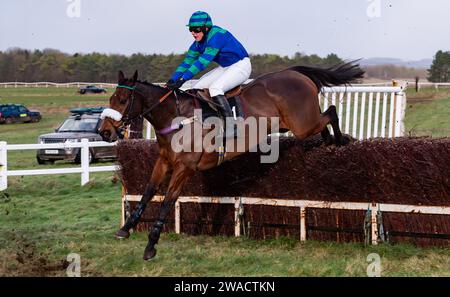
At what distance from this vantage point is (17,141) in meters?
31.4

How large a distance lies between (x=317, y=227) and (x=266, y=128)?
1.37 metres

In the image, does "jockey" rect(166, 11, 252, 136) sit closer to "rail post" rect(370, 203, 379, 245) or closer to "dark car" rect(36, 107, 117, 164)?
"rail post" rect(370, 203, 379, 245)

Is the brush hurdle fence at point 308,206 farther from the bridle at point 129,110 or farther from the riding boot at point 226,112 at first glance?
the bridle at point 129,110

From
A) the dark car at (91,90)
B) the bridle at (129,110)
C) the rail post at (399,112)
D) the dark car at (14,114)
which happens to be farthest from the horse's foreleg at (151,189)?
the dark car at (91,90)

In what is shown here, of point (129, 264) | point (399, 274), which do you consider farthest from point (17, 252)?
point (399, 274)

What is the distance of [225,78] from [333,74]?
1677mm

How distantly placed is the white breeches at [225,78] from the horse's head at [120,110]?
3.02 ft

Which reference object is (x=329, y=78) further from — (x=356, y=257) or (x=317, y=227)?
(x=356, y=257)

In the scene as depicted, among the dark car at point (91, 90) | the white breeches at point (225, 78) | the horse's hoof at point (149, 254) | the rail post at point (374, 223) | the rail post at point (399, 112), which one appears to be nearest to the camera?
the horse's hoof at point (149, 254)

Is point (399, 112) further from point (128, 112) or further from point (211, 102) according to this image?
point (128, 112)

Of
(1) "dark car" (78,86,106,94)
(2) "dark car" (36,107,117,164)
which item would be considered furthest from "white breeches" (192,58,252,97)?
(1) "dark car" (78,86,106,94)

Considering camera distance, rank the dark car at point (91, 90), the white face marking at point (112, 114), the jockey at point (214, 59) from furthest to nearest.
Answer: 1. the dark car at point (91, 90)
2. the jockey at point (214, 59)
3. the white face marking at point (112, 114)

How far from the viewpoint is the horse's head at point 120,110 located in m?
7.21

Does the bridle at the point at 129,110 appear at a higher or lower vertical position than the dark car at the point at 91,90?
lower
